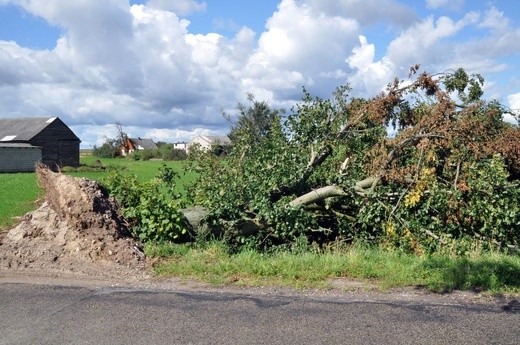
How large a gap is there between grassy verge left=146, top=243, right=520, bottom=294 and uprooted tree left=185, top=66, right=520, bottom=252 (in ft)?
3.48

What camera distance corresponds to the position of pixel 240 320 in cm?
539

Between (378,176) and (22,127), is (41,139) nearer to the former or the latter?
(22,127)

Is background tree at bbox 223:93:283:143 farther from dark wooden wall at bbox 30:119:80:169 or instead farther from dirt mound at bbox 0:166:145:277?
dark wooden wall at bbox 30:119:80:169

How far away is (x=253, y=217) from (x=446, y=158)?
11.6 ft

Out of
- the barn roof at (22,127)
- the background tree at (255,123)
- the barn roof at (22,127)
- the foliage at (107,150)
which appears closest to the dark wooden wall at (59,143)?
the barn roof at (22,127)

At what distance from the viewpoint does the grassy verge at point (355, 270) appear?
22.4 ft

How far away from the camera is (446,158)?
32.5 feet

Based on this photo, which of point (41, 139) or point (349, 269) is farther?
point (41, 139)

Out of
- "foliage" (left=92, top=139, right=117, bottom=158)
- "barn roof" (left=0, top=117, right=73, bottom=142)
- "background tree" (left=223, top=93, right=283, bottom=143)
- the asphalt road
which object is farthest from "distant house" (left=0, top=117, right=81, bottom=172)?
the asphalt road

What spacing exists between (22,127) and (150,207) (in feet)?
177

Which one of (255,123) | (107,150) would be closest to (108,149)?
(107,150)

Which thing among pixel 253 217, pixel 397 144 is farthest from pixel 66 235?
pixel 397 144

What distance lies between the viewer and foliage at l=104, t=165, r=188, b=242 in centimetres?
953

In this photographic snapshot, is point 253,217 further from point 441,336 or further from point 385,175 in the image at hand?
point 441,336
